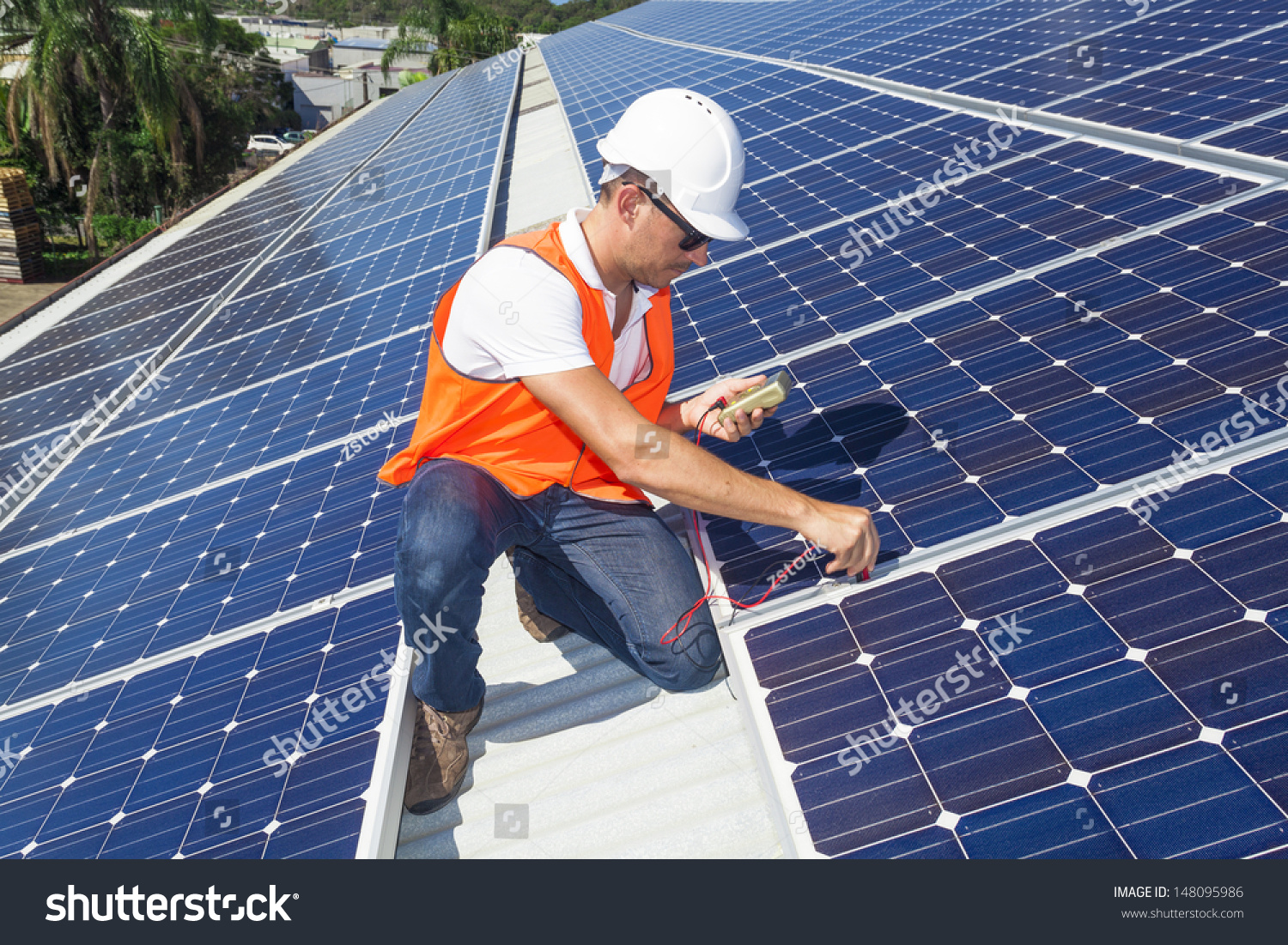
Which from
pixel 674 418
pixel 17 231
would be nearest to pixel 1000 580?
pixel 674 418

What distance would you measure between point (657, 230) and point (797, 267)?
315cm

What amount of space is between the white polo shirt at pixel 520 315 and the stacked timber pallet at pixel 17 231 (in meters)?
30.3

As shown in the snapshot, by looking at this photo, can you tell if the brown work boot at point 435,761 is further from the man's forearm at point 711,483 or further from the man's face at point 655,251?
the man's face at point 655,251

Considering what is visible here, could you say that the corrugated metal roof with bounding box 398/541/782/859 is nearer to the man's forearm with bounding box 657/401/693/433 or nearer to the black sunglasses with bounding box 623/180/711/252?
the man's forearm with bounding box 657/401/693/433

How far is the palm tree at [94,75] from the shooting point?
34781 mm

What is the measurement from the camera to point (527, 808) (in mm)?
4133

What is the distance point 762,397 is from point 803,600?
3.03ft

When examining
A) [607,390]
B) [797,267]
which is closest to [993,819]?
[607,390]

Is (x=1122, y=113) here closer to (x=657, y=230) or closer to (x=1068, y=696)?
(x=657, y=230)

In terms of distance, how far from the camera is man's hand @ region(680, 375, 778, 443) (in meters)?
4.42

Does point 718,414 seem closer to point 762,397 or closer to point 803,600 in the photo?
point 762,397

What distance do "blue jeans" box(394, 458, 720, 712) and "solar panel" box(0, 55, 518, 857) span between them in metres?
0.42

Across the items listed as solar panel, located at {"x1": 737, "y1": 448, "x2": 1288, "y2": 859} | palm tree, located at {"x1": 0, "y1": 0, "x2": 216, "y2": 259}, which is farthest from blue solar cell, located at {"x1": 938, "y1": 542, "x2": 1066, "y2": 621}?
palm tree, located at {"x1": 0, "y1": 0, "x2": 216, "y2": 259}

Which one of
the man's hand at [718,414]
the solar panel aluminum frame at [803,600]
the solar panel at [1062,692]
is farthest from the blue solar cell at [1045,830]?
the man's hand at [718,414]
